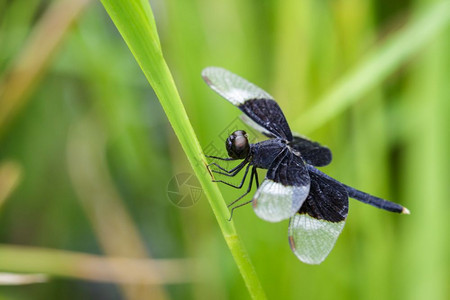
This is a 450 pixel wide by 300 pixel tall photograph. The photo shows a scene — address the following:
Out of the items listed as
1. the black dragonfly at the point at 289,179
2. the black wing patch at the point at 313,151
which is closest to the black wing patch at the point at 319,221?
the black dragonfly at the point at 289,179

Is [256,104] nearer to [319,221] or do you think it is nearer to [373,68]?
[319,221]

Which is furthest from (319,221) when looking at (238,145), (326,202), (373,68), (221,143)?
(373,68)

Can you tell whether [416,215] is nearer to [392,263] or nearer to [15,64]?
[392,263]

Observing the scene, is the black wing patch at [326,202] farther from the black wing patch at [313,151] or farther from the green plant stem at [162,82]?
the green plant stem at [162,82]

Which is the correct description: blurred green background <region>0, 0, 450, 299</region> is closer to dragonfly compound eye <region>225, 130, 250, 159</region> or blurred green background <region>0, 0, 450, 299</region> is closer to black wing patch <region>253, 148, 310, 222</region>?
dragonfly compound eye <region>225, 130, 250, 159</region>

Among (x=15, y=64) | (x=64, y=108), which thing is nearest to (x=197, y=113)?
(x=15, y=64)

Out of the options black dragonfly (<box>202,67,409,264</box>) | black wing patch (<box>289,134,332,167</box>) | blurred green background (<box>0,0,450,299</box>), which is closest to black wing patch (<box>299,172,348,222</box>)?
black dragonfly (<box>202,67,409,264</box>)
